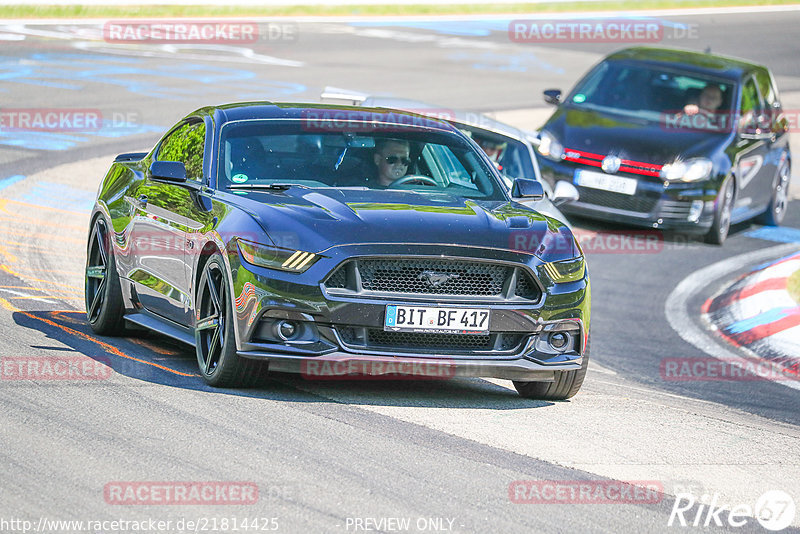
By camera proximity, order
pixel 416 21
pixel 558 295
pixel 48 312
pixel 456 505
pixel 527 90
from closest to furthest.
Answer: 1. pixel 456 505
2. pixel 558 295
3. pixel 48 312
4. pixel 527 90
5. pixel 416 21

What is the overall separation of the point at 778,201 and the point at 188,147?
996 cm

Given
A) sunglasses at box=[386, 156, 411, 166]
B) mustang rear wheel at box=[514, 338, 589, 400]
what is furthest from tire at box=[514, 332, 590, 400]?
sunglasses at box=[386, 156, 411, 166]

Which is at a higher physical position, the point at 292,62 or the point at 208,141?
the point at 208,141

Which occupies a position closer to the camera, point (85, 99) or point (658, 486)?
point (658, 486)

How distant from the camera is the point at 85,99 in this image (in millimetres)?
21453

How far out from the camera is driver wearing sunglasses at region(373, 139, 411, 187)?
8.65 m

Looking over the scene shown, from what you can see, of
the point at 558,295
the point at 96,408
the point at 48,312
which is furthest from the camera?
the point at 48,312

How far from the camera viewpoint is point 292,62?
27625 mm

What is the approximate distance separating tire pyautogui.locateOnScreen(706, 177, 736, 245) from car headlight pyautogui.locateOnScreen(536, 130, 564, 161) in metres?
1.72

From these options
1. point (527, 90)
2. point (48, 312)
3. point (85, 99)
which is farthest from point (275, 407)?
point (527, 90)

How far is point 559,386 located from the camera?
814cm

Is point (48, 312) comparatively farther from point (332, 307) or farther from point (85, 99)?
point (85, 99)

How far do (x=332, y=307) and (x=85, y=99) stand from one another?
14939 millimetres

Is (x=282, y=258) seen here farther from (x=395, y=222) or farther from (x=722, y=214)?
(x=722, y=214)
